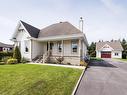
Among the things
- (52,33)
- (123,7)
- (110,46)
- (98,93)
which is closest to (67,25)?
(52,33)

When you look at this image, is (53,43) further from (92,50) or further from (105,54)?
(92,50)

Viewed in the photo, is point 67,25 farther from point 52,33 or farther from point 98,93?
point 98,93

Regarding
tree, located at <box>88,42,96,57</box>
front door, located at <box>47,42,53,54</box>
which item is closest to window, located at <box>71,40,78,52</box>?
front door, located at <box>47,42,53,54</box>

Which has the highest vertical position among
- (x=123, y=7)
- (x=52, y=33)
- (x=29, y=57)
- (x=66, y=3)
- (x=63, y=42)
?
(x=66, y=3)

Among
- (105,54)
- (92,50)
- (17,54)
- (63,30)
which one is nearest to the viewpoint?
(17,54)

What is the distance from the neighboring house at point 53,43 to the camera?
55.3 ft

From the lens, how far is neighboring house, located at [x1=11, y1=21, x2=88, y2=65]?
55.3 feet

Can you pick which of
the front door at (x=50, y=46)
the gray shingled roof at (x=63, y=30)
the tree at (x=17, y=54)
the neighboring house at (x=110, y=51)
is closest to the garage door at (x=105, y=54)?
the neighboring house at (x=110, y=51)

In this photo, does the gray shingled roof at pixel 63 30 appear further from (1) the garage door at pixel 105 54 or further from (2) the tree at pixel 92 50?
(2) the tree at pixel 92 50

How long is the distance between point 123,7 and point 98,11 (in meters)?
2.94

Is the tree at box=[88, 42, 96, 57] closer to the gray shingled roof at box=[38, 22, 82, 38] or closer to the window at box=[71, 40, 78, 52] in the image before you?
the gray shingled roof at box=[38, 22, 82, 38]

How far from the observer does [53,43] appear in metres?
19.2

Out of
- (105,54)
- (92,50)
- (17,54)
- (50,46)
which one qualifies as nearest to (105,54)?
(105,54)

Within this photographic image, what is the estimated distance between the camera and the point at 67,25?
20.0 meters
